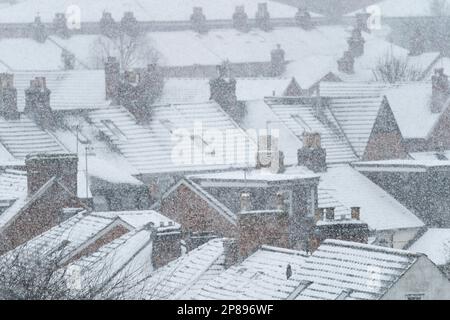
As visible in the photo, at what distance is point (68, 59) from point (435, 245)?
35838 mm

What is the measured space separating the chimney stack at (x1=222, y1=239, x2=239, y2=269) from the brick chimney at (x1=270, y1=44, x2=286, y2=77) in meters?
51.0

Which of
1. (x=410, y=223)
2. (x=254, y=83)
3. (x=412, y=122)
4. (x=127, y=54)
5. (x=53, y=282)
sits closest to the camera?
(x=53, y=282)

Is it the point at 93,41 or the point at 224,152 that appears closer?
the point at 224,152

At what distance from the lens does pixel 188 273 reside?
21.2 meters

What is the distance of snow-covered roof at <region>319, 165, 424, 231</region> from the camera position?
Answer: 34.2 metres

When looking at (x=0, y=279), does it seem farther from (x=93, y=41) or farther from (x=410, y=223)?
(x=93, y=41)

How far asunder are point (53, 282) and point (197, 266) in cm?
516

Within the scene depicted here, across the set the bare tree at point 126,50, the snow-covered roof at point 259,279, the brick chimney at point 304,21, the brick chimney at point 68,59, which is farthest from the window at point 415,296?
the brick chimney at point 304,21

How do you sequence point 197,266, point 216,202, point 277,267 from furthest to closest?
point 216,202 → point 197,266 → point 277,267

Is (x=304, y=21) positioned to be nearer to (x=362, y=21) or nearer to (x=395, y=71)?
(x=362, y=21)

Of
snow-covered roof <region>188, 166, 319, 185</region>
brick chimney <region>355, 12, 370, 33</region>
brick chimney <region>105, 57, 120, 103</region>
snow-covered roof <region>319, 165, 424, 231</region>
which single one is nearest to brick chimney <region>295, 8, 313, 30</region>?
brick chimney <region>355, 12, 370, 33</region>
